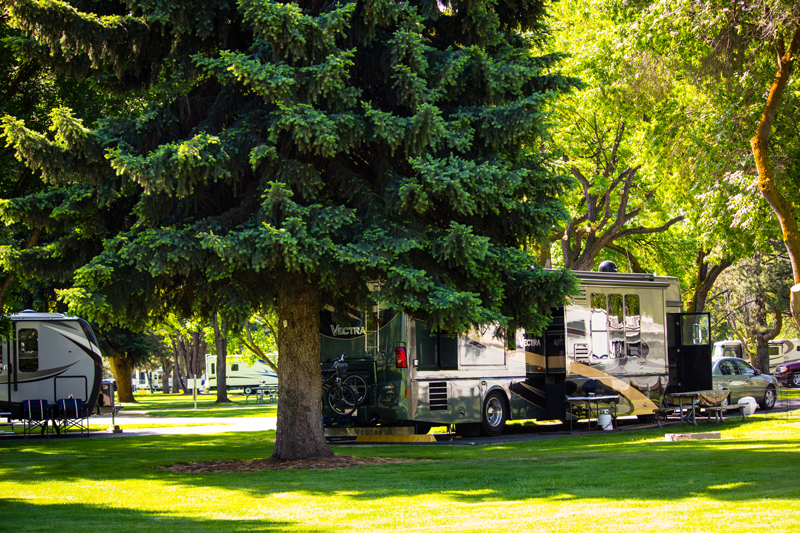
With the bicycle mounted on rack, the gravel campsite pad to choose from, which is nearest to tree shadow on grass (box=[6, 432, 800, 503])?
the gravel campsite pad

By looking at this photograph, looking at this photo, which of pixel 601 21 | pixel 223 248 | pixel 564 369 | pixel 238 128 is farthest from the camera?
pixel 601 21

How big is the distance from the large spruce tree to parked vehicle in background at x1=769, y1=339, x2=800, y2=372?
4486cm

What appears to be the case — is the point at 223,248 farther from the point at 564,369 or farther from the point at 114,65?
the point at 564,369

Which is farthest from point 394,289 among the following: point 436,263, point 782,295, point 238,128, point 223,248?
point 782,295

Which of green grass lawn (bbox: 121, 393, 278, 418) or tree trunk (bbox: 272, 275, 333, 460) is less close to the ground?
tree trunk (bbox: 272, 275, 333, 460)

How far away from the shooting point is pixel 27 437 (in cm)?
2031

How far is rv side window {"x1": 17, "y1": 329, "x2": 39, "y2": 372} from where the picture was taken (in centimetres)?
2108

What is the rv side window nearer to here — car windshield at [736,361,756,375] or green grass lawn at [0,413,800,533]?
green grass lawn at [0,413,800,533]

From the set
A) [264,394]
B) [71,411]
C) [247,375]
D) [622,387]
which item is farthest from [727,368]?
[247,375]

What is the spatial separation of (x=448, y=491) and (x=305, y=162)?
5.02 meters

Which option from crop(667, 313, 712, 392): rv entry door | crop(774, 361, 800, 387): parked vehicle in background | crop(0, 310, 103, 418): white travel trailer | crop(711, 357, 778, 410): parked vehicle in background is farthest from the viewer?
crop(774, 361, 800, 387): parked vehicle in background

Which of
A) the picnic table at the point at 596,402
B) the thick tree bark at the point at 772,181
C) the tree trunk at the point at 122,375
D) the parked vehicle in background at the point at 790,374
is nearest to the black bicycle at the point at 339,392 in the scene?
the picnic table at the point at 596,402

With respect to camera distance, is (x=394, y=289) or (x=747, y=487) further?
(x=394, y=289)

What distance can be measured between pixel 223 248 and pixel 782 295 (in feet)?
126
